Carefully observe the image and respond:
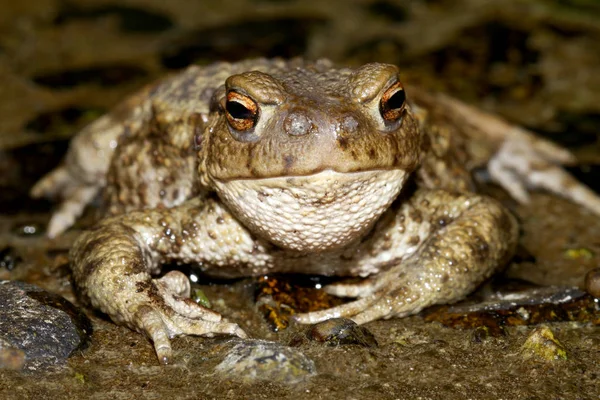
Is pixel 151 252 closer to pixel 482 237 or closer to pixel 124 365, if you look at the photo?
pixel 124 365

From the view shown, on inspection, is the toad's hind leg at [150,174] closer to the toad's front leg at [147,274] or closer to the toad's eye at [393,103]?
the toad's front leg at [147,274]

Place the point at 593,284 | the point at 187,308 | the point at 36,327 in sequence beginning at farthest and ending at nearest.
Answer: the point at 593,284 < the point at 187,308 < the point at 36,327

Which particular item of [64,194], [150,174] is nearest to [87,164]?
[64,194]

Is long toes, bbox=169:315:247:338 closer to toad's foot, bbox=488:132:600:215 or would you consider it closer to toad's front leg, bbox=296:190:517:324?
toad's front leg, bbox=296:190:517:324

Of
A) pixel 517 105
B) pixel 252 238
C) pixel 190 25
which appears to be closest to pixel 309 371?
pixel 252 238

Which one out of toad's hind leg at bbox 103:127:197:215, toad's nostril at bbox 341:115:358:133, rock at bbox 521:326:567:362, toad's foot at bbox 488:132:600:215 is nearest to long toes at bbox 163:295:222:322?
toad's hind leg at bbox 103:127:197:215

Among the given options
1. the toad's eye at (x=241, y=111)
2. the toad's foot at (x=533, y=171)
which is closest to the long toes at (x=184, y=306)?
the toad's eye at (x=241, y=111)

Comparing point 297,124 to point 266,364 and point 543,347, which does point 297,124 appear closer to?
point 266,364
